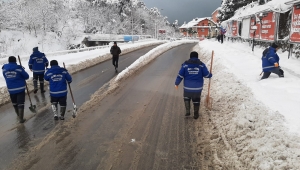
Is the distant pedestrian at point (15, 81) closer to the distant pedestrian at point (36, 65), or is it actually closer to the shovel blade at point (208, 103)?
the distant pedestrian at point (36, 65)

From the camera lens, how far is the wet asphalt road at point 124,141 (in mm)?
4285

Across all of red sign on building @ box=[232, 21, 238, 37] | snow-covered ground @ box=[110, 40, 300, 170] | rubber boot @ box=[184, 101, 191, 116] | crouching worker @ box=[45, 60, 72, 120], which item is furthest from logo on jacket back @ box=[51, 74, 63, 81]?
red sign on building @ box=[232, 21, 238, 37]

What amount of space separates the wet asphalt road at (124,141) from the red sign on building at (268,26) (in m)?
11.8

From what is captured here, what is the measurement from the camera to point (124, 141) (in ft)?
16.8

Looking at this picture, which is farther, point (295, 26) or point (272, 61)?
point (295, 26)

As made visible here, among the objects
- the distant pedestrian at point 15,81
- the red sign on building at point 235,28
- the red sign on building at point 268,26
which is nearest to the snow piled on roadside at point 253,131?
the distant pedestrian at point 15,81

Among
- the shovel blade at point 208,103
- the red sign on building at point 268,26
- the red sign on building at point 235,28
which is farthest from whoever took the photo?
the red sign on building at point 235,28

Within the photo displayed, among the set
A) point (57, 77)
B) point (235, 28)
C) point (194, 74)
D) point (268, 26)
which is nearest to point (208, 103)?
point (194, 74)

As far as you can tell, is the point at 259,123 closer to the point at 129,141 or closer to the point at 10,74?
the point at 129,141

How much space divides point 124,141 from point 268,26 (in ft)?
52.1

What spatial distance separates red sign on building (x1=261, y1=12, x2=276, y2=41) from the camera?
15755 mm

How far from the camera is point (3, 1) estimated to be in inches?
1864

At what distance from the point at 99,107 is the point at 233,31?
92.0ft

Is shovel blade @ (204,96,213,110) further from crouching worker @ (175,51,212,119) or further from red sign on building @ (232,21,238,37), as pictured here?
red sign on building @ (232,21,238,37)
